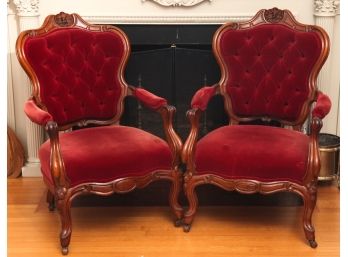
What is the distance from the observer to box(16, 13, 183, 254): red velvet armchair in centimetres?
234

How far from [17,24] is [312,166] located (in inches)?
74.3

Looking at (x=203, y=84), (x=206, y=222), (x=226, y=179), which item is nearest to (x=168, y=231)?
(x=206, y=222)

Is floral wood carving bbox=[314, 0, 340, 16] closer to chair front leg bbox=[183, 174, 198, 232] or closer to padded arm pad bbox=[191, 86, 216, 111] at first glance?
padded arm pad bbox=[191, 86, 216, 111]

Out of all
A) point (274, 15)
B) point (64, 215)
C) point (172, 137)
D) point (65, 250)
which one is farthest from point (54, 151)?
point (274, 15)

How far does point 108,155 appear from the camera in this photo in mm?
2369

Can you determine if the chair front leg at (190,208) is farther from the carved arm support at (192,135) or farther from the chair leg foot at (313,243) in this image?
the chair leg foot at (313,243)

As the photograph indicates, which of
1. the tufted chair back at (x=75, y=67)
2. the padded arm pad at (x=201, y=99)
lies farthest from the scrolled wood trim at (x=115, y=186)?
the tufted chair back at (x=75, y=67)

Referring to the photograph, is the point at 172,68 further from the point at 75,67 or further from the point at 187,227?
the point at 187,227

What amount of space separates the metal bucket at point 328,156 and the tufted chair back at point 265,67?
15.2 inches

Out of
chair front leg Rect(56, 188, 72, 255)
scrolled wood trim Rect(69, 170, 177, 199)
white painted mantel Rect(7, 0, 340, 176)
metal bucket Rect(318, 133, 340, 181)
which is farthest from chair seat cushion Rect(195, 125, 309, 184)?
white painted mantel Rect(7, 0, 340, 176)

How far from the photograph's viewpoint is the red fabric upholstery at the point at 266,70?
273 cm

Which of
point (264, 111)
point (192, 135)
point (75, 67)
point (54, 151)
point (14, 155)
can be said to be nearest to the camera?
point (54, 151)

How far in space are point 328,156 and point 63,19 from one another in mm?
1653

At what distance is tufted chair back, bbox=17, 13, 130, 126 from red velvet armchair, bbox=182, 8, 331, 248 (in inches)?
19.6
